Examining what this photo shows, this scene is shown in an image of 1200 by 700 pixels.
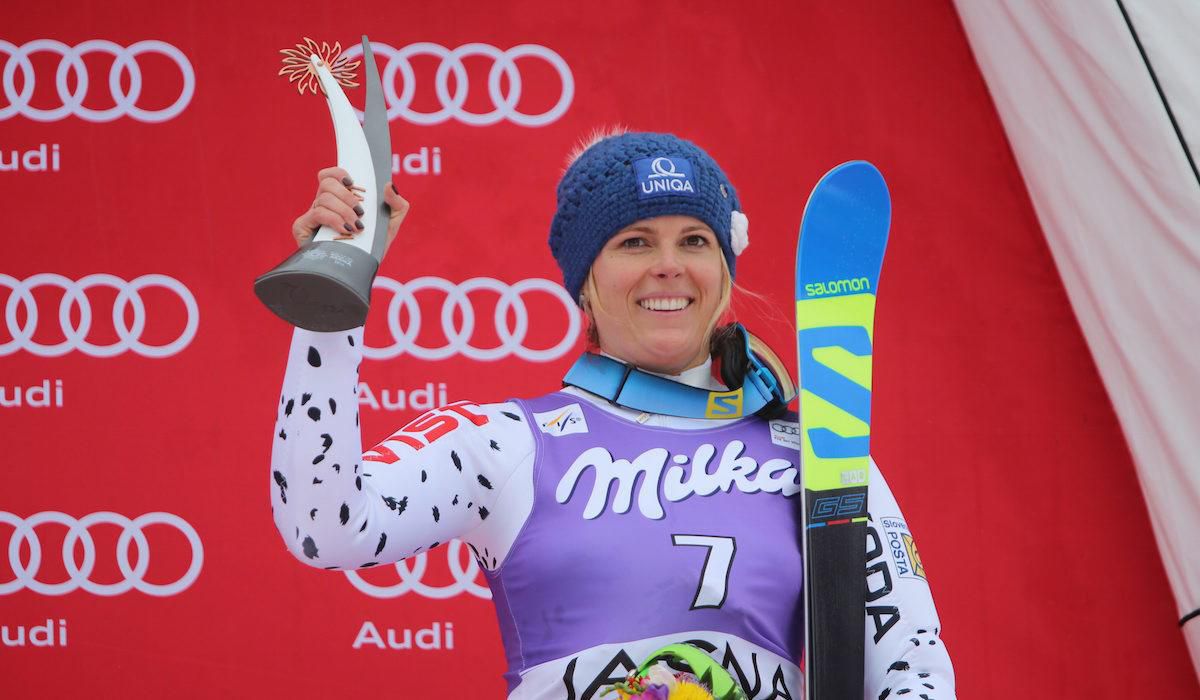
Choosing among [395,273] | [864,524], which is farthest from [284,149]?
[864,524]

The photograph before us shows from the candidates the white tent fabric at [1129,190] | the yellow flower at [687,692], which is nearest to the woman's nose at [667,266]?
the yellow flower at [687,692]

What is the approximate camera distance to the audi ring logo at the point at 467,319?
2.71m

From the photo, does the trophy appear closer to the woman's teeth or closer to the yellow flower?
the woman's teeth

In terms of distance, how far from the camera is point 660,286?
160 cm

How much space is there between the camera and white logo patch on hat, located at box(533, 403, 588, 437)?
1.58 m

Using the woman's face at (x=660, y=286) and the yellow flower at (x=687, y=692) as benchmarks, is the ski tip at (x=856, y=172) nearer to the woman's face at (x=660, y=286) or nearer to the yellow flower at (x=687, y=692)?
the woman's face at (x=660, y=286)

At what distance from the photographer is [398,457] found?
1.42 meters

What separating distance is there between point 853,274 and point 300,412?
82 cm

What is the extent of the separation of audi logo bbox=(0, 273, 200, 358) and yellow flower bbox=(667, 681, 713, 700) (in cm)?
168

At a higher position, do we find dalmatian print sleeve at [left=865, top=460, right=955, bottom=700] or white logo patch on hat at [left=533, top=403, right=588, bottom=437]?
white logo patch on hat at [left=533, top=403, right=588, bottom=437]

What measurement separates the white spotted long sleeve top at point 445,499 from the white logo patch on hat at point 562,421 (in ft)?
0.08

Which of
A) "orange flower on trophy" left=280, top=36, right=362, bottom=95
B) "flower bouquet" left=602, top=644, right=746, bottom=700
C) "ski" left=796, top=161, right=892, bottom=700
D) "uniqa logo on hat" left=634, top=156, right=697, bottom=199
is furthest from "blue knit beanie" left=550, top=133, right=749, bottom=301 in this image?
"flower bouquet" left=602, top=644, right=746, bottom=700

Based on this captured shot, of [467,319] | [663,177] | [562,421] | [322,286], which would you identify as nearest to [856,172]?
[663,177]

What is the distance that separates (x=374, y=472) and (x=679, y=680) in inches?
15.9
